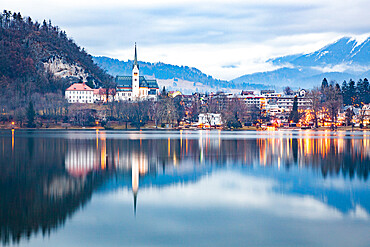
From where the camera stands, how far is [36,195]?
81.3 feet

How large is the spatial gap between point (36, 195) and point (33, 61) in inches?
6500

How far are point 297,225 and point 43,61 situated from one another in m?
177

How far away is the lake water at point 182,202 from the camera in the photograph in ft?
58.3

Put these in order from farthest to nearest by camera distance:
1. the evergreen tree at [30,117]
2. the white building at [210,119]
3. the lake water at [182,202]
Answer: the white building at [210,119] < the evergreen tree at [30,117] < the lake water at [182,202]

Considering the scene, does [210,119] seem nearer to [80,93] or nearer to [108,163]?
[80,93]

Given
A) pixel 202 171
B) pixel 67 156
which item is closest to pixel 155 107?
pixel 67 156

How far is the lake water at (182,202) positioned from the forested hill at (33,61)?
12995cm

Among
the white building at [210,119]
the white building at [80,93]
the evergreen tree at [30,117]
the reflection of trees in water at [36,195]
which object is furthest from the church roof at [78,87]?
the reflection of trees in water at [36,195]

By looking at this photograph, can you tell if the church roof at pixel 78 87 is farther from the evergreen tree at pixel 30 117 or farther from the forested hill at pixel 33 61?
the evergreen tree at pixel 30 117

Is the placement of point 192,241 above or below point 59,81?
below

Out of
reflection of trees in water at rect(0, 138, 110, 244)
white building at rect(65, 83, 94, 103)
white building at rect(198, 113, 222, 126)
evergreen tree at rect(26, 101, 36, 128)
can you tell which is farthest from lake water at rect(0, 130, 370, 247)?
white building at rect(65, 83, 94, 103)

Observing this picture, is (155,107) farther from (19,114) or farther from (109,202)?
(109,202)

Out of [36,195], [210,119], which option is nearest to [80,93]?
[210,119]

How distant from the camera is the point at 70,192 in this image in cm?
2612
